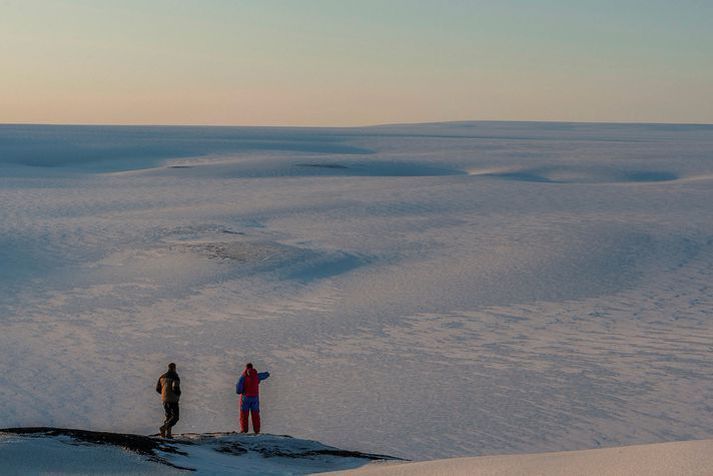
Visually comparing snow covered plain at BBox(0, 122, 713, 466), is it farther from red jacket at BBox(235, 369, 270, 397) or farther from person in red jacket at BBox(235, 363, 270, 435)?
red jacket at BBox(235, 369, 270, 397)

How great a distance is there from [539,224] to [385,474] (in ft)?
63.2

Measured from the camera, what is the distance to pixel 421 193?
32.2 meters

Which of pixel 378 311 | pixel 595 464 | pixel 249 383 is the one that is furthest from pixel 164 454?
pixel 378 311

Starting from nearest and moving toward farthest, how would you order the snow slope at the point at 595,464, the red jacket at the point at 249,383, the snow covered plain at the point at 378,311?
1. the snow slope at the point at 595,464
2. the red jacket at the point at 249,383
3. the snow covered plain at the point at 378,311

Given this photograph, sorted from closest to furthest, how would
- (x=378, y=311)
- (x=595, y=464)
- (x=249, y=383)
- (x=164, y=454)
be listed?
(x=595, y=464) → (x=164, y=454) → (x=249, y=383) → (x=378, y=311)

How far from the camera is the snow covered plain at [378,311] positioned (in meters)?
11.8

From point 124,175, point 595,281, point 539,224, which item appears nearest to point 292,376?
point 595,281

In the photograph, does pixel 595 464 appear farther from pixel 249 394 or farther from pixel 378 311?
pixel 378 311

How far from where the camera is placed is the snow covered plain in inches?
465

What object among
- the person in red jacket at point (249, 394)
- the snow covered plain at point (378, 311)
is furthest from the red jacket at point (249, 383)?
the snow covered plain at point (378, 311)

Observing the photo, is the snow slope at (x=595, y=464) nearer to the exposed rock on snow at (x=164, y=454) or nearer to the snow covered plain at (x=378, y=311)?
the exposed rock on snow at (x=164, y=454)

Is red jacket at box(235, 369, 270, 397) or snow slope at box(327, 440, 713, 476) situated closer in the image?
snow slope at box(327, 440, 713, 476)

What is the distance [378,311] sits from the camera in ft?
56.5

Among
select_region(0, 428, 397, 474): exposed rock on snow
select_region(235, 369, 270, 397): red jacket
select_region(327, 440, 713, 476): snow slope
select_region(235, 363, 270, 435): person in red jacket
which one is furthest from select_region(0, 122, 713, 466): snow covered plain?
select_region(327, 440, 713, 476): snow slope
